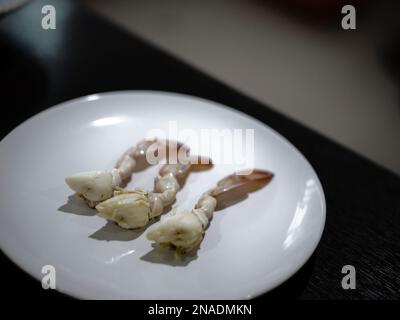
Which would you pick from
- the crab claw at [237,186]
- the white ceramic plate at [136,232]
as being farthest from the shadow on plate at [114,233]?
the crab claw at [237,186]

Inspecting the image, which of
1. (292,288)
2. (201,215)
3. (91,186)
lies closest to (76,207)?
(91,186)

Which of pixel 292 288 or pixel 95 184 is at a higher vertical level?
pixel 95 184

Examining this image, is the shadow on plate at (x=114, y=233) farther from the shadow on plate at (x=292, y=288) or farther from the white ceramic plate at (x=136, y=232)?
the shadow on plate at (x=292, y=288)

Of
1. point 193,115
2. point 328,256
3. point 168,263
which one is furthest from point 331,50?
point 168,263

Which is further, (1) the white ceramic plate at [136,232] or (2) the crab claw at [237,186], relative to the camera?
(2) the crab claw at [237,186]

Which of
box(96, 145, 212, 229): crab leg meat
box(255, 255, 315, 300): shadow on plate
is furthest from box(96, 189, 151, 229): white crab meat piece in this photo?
box(255, 255, 315, 300): shadow on plate

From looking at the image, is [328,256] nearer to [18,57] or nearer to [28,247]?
[28,247]

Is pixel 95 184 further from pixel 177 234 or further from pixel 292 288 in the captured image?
pixel 292 288
